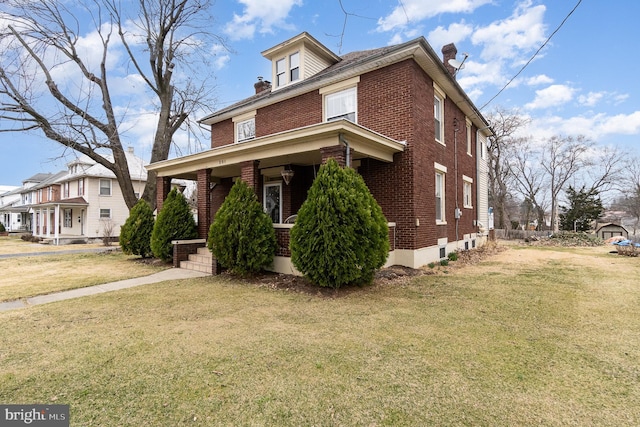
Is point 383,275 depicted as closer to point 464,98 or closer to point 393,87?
point 393,87

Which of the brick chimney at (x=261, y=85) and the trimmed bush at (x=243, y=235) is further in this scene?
the brick chimney at (x=261, y=85)

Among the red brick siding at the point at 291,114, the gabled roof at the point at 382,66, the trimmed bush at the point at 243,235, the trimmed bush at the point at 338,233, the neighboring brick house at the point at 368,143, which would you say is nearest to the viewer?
the trimmed bush at the point at 338,233

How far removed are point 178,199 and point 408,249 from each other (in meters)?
7.59

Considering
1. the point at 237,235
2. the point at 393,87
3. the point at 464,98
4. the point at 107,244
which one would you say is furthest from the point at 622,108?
the point at 107,244

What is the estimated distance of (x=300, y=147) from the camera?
7.44m

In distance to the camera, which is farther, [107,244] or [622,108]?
[107,244]

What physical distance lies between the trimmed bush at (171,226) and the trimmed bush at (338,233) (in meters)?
5.61

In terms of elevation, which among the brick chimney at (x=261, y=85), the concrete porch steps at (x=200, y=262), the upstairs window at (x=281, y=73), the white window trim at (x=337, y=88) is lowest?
the concrete porch steps at (x=200, y=262)

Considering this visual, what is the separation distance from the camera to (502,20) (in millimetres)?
8578

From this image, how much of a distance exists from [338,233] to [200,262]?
5.29 metres

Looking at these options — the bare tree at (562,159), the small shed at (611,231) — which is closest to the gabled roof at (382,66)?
the small shed at (611,231)

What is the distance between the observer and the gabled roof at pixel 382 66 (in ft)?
28.1

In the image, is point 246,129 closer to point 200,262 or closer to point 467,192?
point 200,262

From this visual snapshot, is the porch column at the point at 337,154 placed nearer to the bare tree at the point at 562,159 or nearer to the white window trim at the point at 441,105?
the white window trim at the point at 441,105
